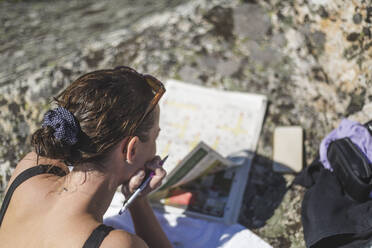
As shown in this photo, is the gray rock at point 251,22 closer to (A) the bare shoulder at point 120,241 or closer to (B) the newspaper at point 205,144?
(B) the newspaper at point 205,144

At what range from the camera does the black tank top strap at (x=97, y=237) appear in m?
1.45

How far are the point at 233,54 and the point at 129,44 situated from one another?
34.3 inches

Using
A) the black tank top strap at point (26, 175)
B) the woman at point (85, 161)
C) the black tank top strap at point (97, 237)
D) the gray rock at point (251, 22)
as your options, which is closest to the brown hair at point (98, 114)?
the woman at point (85, 161)

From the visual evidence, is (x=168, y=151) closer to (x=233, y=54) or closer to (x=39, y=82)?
(x=233, y=54)

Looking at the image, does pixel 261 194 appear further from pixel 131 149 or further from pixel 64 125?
pixel 64 125

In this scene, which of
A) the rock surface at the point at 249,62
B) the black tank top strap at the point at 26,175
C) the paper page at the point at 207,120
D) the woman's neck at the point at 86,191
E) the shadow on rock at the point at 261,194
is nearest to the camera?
the woman's neck at the point at 86,191

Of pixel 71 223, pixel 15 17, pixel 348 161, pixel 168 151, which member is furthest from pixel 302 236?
pixel 15 17

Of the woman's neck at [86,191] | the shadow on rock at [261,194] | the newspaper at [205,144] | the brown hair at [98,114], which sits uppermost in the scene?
the brown hair at [98,114]

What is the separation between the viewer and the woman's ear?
1630mm

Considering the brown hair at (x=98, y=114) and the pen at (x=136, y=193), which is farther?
the pen at (x=136, y=193)

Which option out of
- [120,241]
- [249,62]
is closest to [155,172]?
[120,241]

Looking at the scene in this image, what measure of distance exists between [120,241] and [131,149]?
375 mm

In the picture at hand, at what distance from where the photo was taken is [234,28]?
3.22 meters

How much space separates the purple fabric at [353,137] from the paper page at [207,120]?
48cm
